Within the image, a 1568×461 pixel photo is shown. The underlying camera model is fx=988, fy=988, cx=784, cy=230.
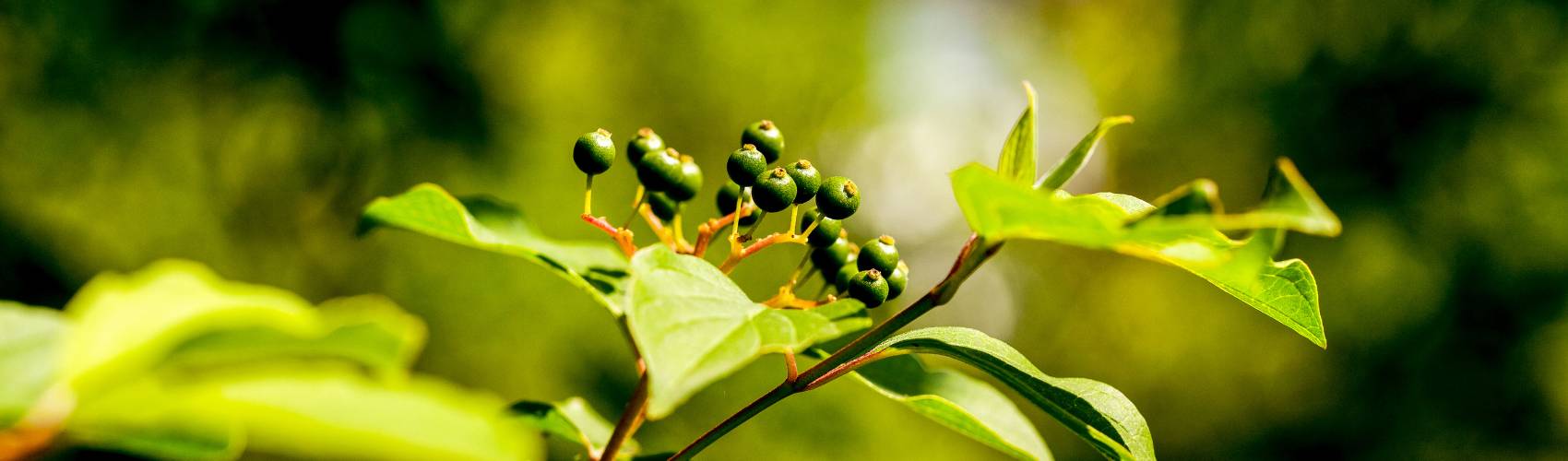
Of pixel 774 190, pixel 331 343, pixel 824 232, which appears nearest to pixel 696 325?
pixel 331 343

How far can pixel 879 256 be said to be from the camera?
3.78 ft

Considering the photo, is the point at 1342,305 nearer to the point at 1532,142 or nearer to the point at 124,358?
the point at 1532,142

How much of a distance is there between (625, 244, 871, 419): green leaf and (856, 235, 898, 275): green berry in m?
0.30

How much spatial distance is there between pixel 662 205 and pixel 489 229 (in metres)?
0.25

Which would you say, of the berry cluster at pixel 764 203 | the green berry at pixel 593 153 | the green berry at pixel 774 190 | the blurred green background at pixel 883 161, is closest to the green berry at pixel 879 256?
the berry cluster at pixel 764 203

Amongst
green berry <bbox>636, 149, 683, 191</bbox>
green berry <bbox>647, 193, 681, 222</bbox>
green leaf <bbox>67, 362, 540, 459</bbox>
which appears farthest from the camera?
green berry <bbox>647, 193, 681, 222</bbox>

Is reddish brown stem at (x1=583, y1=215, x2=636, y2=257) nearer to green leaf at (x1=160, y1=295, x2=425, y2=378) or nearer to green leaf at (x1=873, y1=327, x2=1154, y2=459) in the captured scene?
green leaf at (x1=873, y1=327, x2=1154, y2=459)

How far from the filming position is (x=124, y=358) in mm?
479

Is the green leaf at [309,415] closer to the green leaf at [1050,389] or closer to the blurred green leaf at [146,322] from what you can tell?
the blurred green leaf at [146,322]

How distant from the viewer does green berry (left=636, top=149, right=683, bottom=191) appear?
3.92 feet

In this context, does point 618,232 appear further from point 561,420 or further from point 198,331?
point 198,331

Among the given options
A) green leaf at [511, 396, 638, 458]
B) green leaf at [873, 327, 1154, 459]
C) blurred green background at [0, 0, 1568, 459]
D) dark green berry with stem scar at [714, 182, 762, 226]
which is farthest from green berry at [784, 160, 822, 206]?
blurred green background at [0, 0, 1568, 459]

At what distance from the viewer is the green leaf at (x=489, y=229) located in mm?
992

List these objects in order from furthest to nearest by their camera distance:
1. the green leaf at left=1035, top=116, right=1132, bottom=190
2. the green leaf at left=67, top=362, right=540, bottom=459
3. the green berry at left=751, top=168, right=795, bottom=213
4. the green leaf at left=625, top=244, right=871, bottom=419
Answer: the green berry at left=751, top=168, right=795, bottom=213
the green leaf at left=1035, top=116, right=1132, bottom=190
the green leaf at left=625, top=244, right=871, bottom=419
the green leaf at left=67, top=362, right=540, bottom=459
